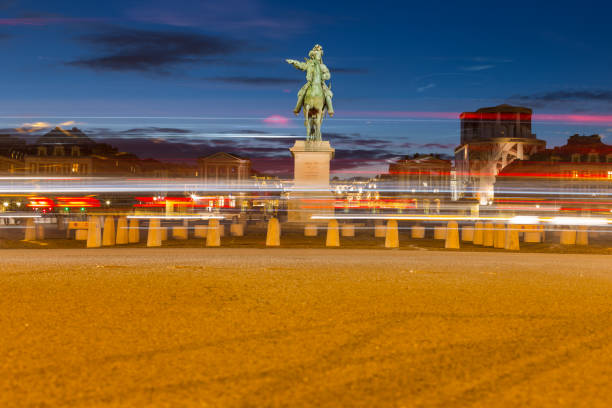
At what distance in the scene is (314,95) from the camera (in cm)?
2686

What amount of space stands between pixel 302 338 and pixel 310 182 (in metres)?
20.2

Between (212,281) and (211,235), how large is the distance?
881cm

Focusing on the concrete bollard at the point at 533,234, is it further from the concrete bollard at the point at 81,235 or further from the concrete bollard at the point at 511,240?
the concrete bollard at the point at 81,235

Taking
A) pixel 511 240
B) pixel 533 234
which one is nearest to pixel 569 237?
pixel 533 234

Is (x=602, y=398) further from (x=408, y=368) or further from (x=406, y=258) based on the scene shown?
(x=406, y=258)

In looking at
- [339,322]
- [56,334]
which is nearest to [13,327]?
[56,334]

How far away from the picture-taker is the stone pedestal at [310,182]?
2547 cm

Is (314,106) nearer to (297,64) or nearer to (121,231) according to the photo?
(297,64)

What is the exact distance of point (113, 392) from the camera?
4543 mm

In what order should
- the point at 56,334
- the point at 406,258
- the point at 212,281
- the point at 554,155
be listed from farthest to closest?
1. the point at 554,155
2. the point at 406,258
3. the point at 212,281
4. the point at 56,334

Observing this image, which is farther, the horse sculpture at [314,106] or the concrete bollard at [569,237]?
the horse sculpture at [314,106]

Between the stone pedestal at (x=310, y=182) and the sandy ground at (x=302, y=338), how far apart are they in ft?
44.8

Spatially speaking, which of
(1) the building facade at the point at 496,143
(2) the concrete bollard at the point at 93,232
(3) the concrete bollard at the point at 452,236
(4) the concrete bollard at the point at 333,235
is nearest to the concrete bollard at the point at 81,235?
(2) the concrete bollard at the point at 93,232

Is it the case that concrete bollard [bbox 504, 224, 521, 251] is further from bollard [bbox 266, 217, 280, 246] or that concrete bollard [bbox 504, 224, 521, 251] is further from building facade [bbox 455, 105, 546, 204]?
building facade [bbox 455, 105, 546, 204]
